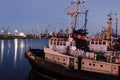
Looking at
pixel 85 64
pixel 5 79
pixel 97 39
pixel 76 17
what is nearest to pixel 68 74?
pixel 85 64

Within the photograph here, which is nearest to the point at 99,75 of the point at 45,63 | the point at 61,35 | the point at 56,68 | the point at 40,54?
the point at 56,68

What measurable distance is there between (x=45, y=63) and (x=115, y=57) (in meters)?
8.62

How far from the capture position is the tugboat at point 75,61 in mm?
30391

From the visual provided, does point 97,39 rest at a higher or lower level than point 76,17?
lower

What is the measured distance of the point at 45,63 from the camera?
35.3 m

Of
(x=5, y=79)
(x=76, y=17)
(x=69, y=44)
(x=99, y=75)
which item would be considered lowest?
(x=5, y=79)

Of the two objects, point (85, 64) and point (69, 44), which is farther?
point (69, 44)

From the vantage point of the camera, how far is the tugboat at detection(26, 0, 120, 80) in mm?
30391

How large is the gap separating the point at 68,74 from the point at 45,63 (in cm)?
514

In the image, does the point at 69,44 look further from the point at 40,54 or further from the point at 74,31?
the point at 40,54

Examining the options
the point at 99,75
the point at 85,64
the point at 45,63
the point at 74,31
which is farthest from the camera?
the point at 74,31

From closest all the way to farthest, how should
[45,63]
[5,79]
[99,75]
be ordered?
[99,75], [45,63], [5,79]

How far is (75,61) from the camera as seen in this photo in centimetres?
3353

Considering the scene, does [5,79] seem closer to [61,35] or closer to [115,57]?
[61,35]
